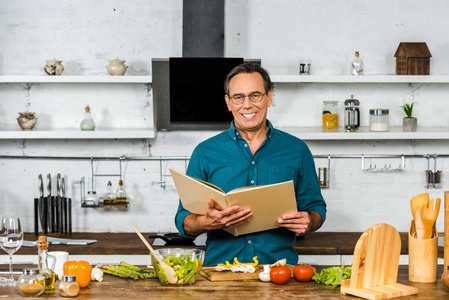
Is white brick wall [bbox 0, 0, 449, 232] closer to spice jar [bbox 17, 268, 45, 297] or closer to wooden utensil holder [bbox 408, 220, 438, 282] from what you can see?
wooden utensil holder [bbox 408, 220, 438, 282]

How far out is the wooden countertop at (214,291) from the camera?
6.73 ft

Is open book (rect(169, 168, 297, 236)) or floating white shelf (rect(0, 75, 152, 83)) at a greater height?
floating white shelf (rect(0, 75, 152, 83))

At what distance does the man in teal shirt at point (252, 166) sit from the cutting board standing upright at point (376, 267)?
53cm

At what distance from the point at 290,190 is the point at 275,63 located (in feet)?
7.81

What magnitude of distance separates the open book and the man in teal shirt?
0.12 m

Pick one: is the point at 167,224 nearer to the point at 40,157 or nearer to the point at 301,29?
the point at 40,157

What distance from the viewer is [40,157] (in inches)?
181

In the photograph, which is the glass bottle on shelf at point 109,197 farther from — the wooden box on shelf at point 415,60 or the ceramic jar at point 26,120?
the wooden box on shelf at point 415,60

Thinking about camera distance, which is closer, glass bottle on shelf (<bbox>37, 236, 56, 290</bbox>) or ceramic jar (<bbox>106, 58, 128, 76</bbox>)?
glass bottle on shelf (<bbox>37, 236, 56, 290</bbox>)

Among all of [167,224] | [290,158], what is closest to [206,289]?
[290,158]

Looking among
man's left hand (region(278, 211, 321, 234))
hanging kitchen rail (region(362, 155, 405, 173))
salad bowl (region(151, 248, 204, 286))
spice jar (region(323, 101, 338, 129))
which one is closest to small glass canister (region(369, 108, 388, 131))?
spice jar (region(323, 101, 338, 129))

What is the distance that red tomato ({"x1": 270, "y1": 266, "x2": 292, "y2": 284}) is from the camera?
218 centimetres

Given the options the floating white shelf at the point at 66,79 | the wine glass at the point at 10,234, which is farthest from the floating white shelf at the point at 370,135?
the wine glass at the point at 10,234

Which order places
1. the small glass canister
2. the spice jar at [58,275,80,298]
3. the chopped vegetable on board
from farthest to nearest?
1. the small glass canister
2. the chopped vegetable on board
3. the spice jar at [58,275,80,298]
